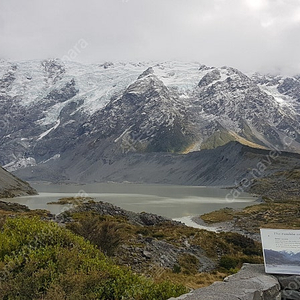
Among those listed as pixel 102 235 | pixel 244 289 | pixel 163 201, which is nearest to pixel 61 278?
pixel 244 289

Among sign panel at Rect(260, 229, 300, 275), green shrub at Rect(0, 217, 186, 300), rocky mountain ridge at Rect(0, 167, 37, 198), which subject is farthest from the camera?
rocky mountain ridge at Rect(0, 167, 37, 198)

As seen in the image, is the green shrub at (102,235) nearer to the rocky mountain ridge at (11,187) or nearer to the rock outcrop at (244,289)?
the rock outcrop at (244,289)

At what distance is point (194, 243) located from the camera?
26.6m

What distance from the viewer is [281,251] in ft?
31.8

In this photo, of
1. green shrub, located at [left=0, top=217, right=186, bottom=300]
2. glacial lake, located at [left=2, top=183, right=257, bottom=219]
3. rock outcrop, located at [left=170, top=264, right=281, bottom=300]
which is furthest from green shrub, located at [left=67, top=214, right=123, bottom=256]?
glacial lake, located at [left=2, top=183, right=257, bottom=219]

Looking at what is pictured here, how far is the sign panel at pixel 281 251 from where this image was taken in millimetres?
9359

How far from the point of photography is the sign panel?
936 cm

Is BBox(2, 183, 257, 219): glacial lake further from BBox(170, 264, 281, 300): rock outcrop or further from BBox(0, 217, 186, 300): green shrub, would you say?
BBox(170, 264, 281, 300): rock outcrop

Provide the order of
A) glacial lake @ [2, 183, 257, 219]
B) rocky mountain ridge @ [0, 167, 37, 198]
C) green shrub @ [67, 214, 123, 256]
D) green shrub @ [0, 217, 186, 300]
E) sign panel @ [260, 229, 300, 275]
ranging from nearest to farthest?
green shrub @ [0, 217, 186, 300]
sign panel @ [260, 229, 300, 275]
green shrub @ [67, 214, 123, 256]
glacial lake @ [2, 183, 257, 219]
rocky mountain ridge @ [0, 167, 37, 198]

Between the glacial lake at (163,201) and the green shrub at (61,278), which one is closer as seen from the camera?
the green shrub at (61,278)

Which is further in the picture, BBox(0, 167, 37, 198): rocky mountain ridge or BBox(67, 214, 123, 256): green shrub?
BBox(0, 167, 37, 198): rocky mountain ridge

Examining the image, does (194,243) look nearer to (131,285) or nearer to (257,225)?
(131,285)

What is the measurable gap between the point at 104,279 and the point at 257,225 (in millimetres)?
41359

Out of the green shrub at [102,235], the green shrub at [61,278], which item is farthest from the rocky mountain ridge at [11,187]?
the green shrub at [61,278]
